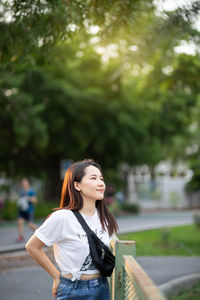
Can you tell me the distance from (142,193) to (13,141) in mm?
20350

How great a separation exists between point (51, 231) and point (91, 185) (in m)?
0.47

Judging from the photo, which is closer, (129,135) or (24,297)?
(24,297)

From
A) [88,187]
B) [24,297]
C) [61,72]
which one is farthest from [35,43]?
[61,72]

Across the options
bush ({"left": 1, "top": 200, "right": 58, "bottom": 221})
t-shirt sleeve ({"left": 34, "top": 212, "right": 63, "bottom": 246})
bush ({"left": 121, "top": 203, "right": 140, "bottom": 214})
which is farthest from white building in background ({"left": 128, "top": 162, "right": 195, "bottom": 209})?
t-shirt sleeve ({"left": 34, "top": 212, "right": 63, "bottom": 246})

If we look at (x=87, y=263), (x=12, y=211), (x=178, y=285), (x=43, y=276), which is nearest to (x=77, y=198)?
(x=87, y=263)

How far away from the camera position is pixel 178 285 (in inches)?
271

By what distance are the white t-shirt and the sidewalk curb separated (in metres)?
4.11

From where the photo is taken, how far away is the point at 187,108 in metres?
21.4

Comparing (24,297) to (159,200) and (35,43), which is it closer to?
(35,43)

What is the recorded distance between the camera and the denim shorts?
2.78 meters

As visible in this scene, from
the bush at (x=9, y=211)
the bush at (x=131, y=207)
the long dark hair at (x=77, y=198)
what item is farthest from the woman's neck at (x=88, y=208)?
the bush at (x=131, y=207)

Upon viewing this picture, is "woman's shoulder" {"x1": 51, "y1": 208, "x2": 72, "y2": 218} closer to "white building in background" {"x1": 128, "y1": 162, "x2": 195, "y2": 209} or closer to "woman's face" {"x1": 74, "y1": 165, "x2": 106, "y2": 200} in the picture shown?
"woman's face" {"x1": 74, "y1": 165, "x2": 106, "y2": 200}

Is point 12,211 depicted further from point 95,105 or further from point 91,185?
point 91,185

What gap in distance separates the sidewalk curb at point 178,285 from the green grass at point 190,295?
0.39 feet
